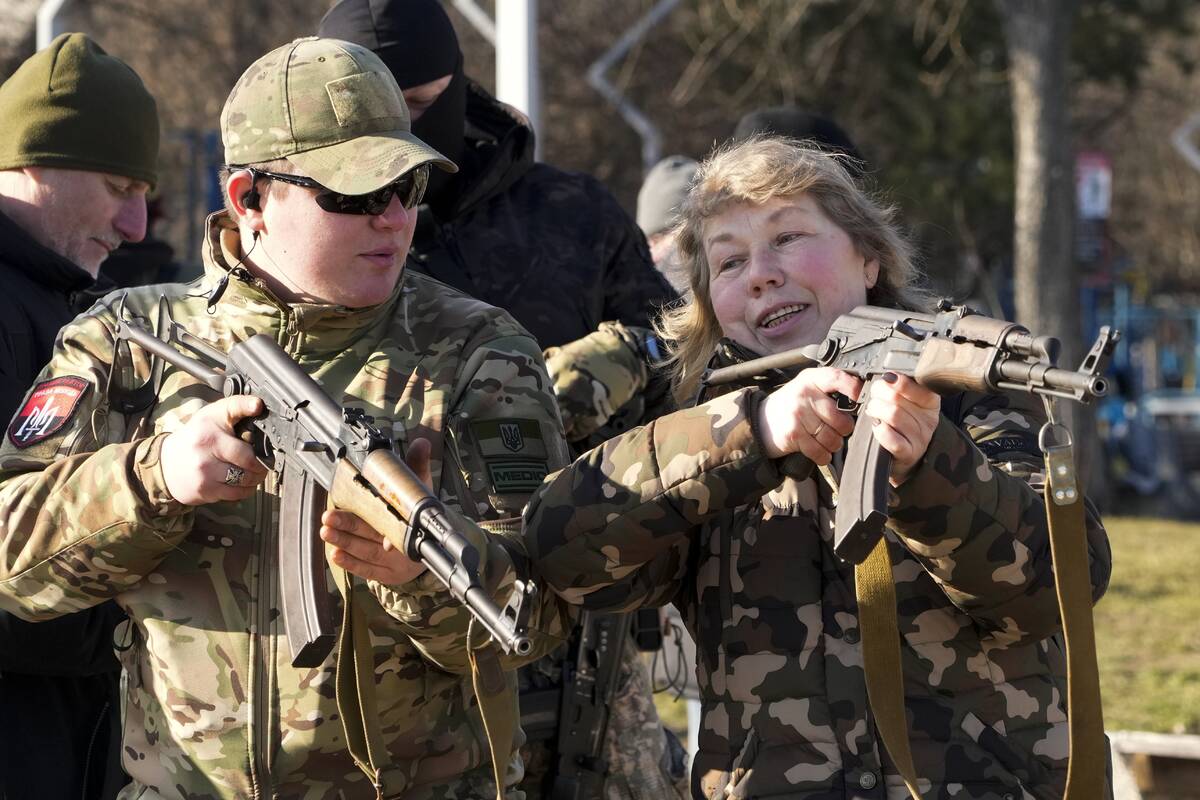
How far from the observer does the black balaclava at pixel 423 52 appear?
395 cm

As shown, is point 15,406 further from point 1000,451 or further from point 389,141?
Answer: point 1000,451

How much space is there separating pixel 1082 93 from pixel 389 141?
68.2 ft

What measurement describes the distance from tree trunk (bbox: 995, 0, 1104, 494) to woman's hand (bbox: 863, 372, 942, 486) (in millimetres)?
11473

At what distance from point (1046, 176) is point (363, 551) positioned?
1196 cm

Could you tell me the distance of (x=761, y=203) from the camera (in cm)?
282

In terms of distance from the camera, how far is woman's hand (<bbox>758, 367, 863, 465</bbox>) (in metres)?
2.34

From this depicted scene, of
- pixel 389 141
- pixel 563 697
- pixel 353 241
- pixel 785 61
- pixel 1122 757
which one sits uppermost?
pixel 785 61

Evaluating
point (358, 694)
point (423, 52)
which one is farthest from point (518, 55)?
point (358, 694)

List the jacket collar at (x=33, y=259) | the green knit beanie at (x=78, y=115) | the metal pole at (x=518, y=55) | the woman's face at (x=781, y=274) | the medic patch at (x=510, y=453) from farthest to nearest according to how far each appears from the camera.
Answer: the metal pole at (x=518, y=55), the green knit beanie at (x=78, y=115), the jacket collar at (x=33, y=259), the woman's face at (x=781, y=274), the medic patch at (x=510, y=453)

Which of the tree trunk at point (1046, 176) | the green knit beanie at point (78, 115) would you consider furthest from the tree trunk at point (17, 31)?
the green knit beanie at point (78, 115)

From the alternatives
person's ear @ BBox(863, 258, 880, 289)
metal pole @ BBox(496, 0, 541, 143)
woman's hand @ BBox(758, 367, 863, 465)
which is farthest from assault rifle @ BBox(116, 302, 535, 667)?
metal pole @ BBox(496, 0, 541, 143)

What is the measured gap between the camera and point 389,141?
8.75ft

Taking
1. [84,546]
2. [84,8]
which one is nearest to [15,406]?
[84,546]

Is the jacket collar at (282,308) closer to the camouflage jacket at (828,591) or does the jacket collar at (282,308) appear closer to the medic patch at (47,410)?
the medic patch at (47,410)
